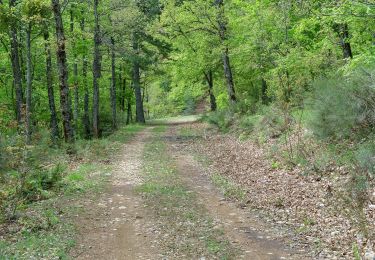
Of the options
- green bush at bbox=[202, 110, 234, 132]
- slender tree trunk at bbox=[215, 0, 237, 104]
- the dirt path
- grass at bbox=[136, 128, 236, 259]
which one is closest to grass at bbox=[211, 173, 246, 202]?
grass at bbox=[136, 128, 236, 259]

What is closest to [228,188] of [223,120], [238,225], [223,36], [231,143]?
[238,225]

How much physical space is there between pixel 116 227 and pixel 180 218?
1.40m

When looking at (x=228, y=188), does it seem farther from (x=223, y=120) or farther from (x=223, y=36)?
(x=223, y=36)

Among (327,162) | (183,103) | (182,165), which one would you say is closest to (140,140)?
(182,165)

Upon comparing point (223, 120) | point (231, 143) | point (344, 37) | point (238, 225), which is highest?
point (344, 37)

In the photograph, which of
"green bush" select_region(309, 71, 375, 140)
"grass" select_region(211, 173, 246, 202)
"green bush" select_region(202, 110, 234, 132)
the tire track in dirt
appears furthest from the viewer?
"green bush" select_region(202, 110, 234, 132)

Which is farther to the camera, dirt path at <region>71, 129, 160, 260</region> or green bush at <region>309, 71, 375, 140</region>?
green bush at <region>309, 71, 375, 140</region>

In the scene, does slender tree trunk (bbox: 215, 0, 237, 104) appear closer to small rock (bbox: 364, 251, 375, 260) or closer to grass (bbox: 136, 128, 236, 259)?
grass (bbox: 136, 128, 236, 259)

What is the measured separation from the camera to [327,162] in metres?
10.7

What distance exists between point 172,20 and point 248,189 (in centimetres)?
1753

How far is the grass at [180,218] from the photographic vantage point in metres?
7.26

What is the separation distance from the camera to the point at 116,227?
8.71 m

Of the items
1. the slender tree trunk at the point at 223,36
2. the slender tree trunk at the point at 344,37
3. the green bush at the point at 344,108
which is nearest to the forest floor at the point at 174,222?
the green bush at the point at 344,108

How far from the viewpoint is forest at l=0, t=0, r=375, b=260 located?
787 cm
